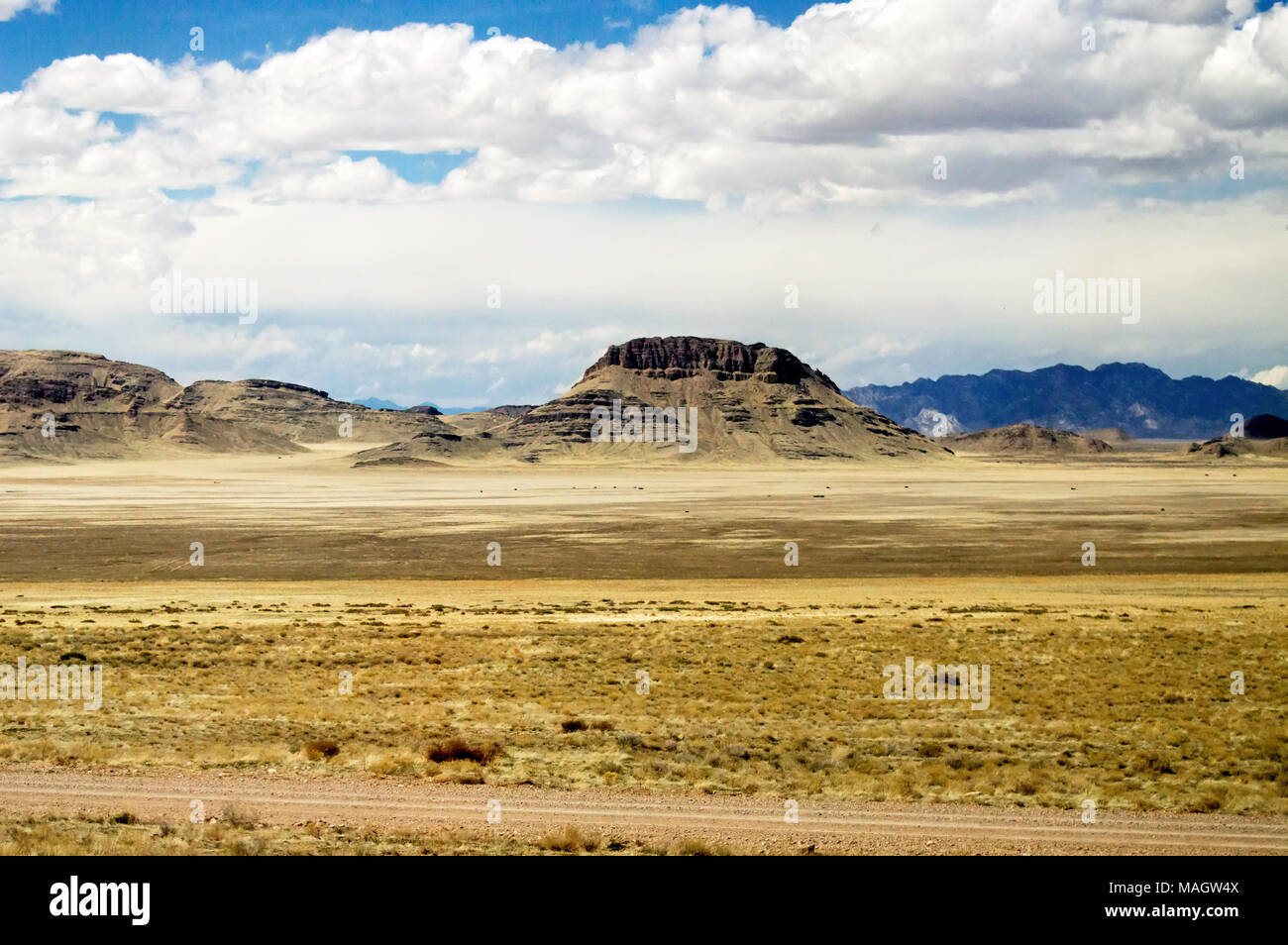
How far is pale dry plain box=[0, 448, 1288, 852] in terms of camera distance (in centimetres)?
1441

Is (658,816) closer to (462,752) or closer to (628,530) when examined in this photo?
(462,752)

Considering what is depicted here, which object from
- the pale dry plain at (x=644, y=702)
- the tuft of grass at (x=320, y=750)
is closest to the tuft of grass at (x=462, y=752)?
the pale dry plain at (x=644, y=702)

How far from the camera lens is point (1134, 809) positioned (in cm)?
1530

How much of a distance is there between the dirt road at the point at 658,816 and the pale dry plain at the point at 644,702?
7 cm

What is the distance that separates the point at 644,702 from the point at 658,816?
28.2ft

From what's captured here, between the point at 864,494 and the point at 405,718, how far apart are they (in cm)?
11462

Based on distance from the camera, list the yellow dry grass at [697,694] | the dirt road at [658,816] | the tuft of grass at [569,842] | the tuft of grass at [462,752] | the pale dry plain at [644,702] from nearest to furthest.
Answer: the tuft of grass at [569,842] → the dirt road at [658,816] → the pale dry plain at [644,702] → the yellow dry grass at [697,694] → the tuft of grass at [462,752]

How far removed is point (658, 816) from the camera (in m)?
14.7

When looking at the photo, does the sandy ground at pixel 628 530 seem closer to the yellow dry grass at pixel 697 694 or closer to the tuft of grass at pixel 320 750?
the yellow dry grass at pixel 697 694

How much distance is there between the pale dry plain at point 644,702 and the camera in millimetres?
14414

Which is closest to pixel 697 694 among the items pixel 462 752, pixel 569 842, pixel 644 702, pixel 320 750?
pixel 644 702

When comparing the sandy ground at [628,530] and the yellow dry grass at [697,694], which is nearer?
the yellow dry grass at [697,694]

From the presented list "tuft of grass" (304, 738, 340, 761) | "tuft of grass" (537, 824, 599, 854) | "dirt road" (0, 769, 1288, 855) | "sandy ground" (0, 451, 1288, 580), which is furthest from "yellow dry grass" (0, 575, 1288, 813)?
"sandy ground" (0, 451, 1288, 580)
